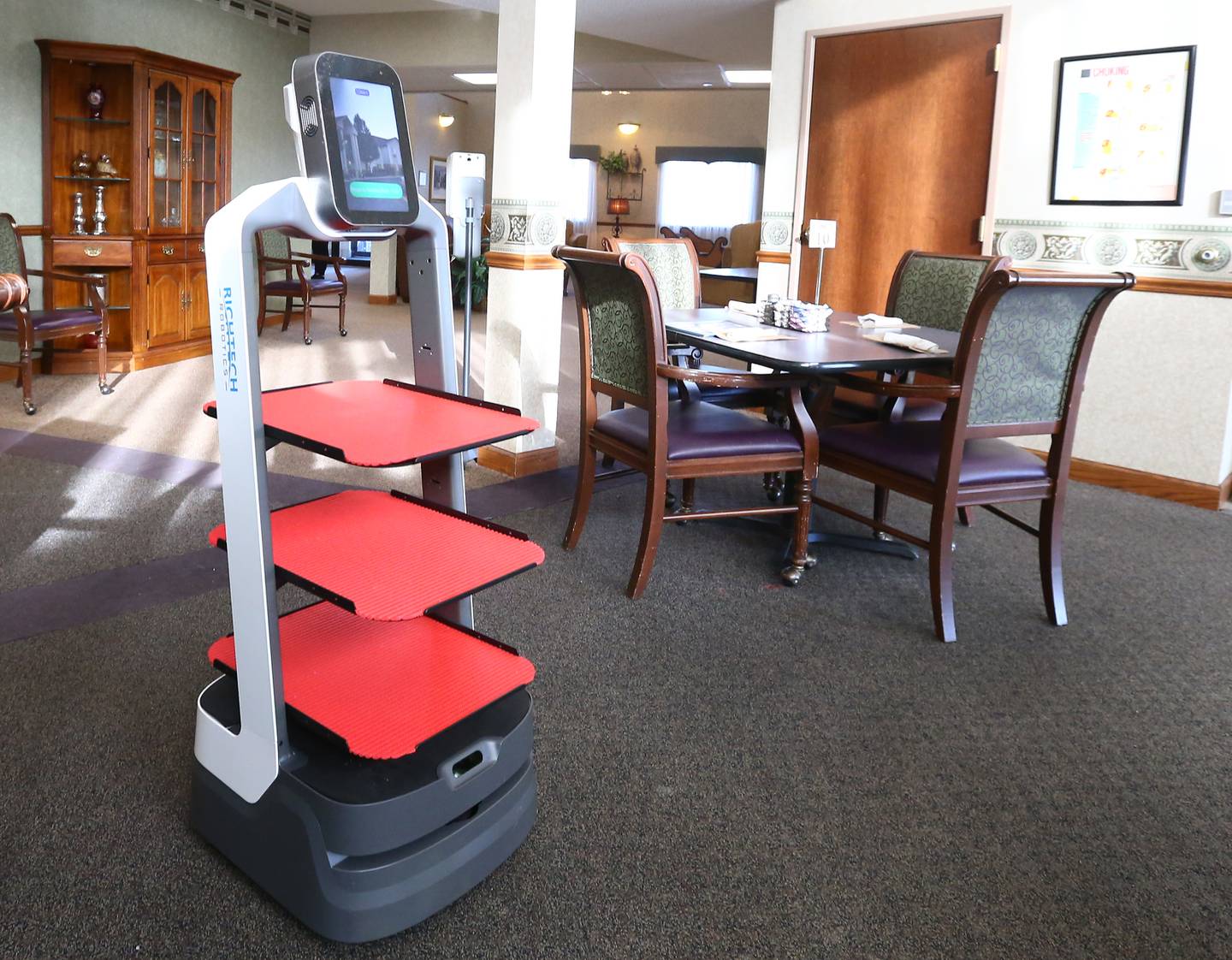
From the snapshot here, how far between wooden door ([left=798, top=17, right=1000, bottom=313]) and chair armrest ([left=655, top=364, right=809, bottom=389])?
7.26 feet

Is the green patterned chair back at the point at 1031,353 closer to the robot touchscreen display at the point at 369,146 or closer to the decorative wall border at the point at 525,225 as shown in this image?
the robot touchscreen display at the point at 369,146

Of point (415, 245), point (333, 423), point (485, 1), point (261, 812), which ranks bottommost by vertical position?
point (261, 812)

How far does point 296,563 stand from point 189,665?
105 cm

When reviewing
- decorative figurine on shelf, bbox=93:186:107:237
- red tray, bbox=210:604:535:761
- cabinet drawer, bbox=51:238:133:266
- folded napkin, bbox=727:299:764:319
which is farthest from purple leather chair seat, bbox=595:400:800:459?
decorative figurine on shelf, bbox=93:186:107:237

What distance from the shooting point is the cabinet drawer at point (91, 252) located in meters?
5.63

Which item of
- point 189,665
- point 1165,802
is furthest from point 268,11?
point 1165,802

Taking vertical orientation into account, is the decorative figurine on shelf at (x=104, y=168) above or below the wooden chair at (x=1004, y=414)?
above

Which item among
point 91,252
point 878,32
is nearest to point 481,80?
point 91,252

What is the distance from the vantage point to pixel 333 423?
141 cm

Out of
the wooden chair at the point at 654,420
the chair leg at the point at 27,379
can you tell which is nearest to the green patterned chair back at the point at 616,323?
the wooden chair at the point at 654,420

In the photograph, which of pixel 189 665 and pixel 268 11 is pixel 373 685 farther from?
pixel 268 11

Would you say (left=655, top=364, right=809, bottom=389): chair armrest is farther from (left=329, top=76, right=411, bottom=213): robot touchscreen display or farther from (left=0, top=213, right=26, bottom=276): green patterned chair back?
(left=0, top=213, right=26, bottom=276): green patterned chair back

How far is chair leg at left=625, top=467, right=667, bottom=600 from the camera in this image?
276cm

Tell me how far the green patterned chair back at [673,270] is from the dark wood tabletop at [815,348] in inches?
18.7
